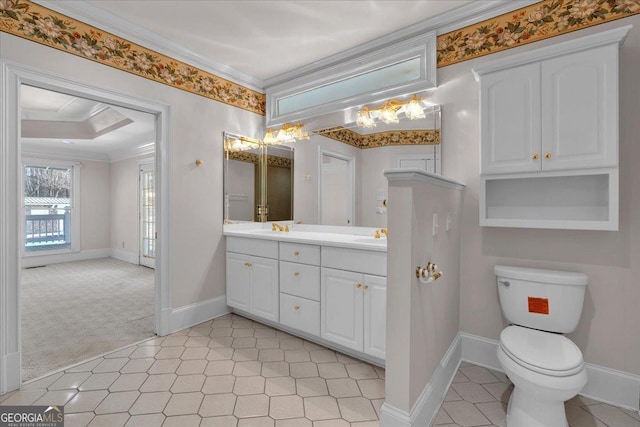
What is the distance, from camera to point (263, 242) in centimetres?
268

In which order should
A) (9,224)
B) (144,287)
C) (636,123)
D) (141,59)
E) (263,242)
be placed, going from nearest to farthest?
(636,123)
(9,224)
(141,59)
(263,242)
(144,287)

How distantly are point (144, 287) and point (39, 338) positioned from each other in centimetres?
165

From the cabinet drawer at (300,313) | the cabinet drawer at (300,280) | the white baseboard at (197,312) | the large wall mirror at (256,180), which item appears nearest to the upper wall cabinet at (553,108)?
the cabinet drawer at (300,280)

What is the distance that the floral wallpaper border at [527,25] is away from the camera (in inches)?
68.0

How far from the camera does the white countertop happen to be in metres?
2.13

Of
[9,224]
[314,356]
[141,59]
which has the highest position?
[141,59]

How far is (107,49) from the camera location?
7.33 feet

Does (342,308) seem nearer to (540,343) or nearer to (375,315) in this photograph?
(375,315)

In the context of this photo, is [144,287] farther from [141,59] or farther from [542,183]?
[542,183]

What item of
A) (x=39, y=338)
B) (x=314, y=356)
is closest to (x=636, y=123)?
(x=314, y=356)

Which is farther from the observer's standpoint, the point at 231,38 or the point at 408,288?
the point at 231,38

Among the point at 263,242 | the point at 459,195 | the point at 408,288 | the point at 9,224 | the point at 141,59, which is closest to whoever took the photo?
the point at 408,288

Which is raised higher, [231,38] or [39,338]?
[231,38]

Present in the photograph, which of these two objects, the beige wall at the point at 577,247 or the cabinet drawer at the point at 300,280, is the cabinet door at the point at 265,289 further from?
the beige wall at the point at 577,247
